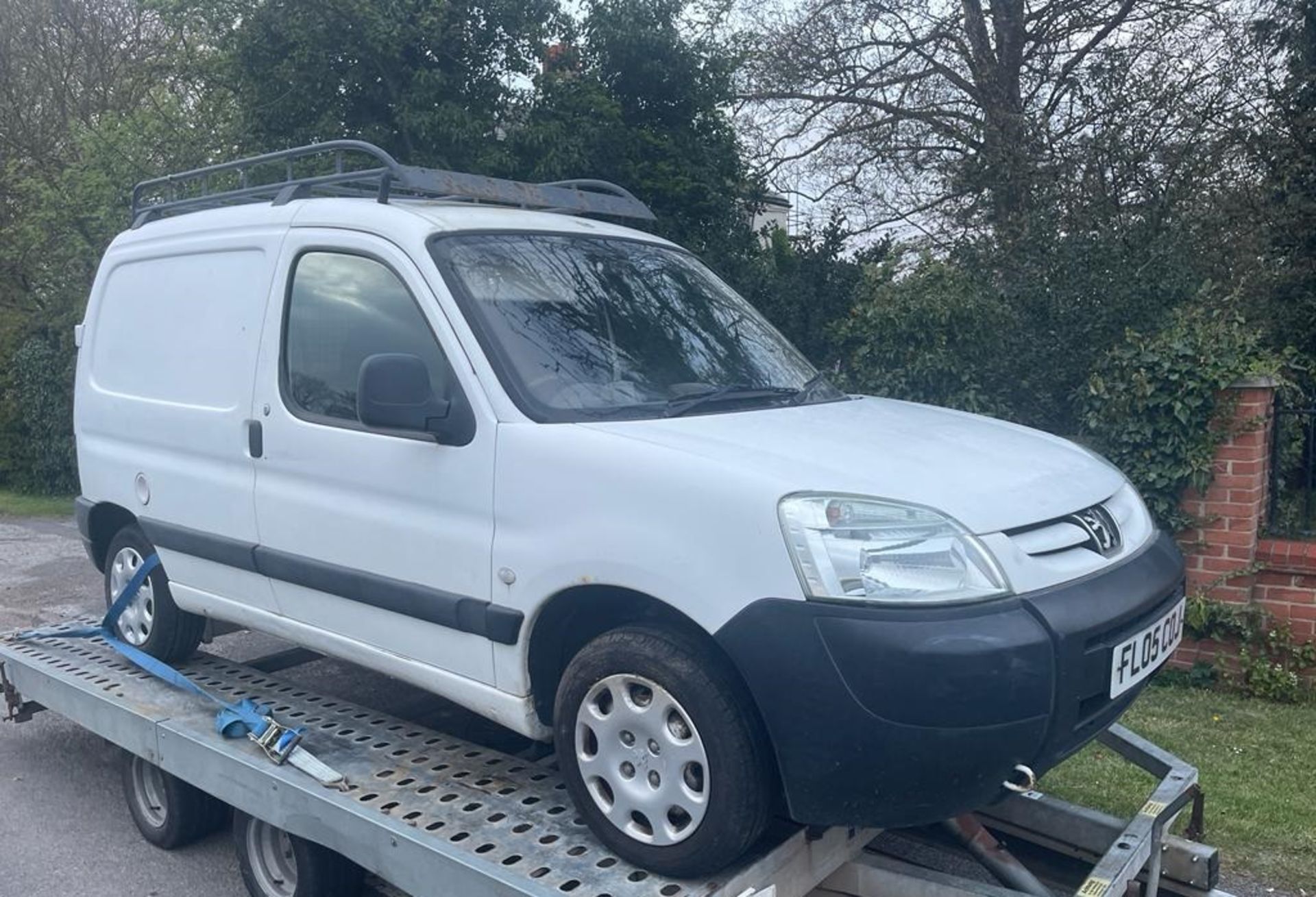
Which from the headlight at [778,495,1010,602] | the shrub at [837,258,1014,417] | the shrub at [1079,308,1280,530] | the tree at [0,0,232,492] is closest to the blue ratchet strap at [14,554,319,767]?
the headlight at [778,495,1010,602]

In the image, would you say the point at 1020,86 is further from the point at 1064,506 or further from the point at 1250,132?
the point at 1064,506

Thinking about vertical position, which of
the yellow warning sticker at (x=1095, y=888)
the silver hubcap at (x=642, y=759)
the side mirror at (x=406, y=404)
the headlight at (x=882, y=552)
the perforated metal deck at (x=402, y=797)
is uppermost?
the side mirror at (x=406, y=404)

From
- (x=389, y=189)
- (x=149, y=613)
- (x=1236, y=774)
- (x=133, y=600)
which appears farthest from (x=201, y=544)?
(x=1236, y=774)

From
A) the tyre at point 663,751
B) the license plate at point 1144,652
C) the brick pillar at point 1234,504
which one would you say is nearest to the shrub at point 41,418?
the brick pillar at point 1234,504

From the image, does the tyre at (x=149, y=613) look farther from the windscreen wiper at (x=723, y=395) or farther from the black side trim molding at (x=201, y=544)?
the windscreen wiper at (x=723, y=395)

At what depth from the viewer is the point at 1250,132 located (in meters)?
9.69

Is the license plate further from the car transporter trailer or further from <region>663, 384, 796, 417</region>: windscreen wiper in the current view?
<region>663, 384, 796, 417</region>: windscreen wiper

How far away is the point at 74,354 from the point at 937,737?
1426 cm

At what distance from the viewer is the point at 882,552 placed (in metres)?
2.91

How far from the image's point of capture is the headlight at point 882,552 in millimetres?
2869

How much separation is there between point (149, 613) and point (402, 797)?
221 centimetres

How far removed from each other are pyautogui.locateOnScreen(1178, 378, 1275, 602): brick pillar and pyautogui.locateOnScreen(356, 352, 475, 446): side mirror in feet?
14.5

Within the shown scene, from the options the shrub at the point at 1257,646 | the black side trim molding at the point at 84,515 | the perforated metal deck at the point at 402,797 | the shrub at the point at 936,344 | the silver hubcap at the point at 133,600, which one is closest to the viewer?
the perforated metal deck at the point at 402,797

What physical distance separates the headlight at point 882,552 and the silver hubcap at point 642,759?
21.1 inches
